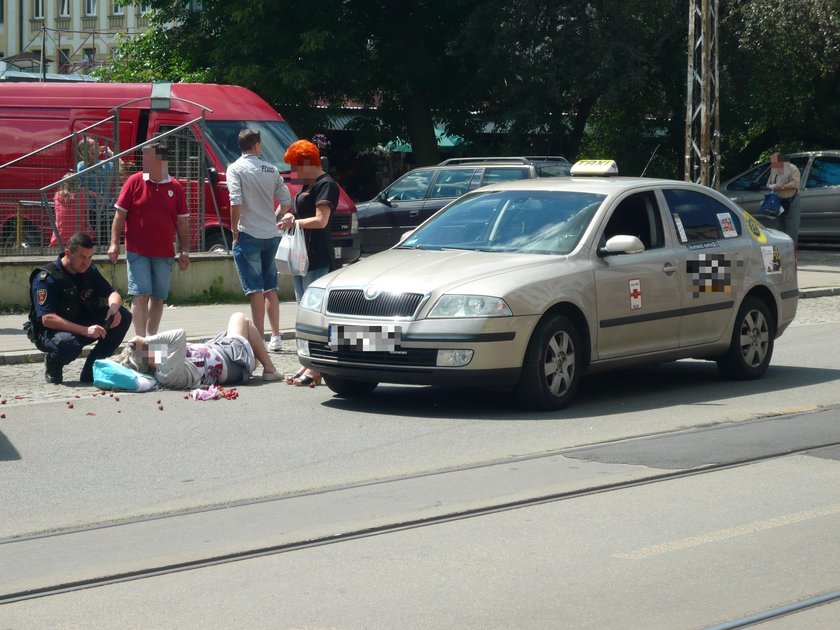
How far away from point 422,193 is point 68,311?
443 inches

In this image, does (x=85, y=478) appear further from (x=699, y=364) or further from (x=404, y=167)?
(x=404, y=167)

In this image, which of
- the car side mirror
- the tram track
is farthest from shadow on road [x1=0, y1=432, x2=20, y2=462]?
the car side mirror

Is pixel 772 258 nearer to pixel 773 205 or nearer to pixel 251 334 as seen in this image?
pixel 251 334

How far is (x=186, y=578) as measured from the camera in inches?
209

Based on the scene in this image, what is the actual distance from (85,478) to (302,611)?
8.98 ft

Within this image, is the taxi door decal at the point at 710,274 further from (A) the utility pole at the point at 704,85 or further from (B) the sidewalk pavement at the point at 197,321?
(A) the utility pole at the point at 704,85

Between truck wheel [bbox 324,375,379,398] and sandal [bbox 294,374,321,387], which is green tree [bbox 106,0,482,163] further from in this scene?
truck wheel [bbox 324,375,379,398]

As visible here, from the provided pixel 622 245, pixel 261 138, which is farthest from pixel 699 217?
pixel 261 138

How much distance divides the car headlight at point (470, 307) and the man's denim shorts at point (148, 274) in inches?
138

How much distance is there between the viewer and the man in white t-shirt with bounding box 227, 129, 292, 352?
11.6m

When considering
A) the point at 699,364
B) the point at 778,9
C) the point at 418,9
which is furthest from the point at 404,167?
the point at 699,364

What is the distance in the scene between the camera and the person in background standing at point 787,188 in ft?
71.8

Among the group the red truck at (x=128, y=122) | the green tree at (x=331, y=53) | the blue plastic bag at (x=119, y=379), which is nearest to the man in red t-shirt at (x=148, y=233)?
the blue plastic bag at (x=119, y=379)

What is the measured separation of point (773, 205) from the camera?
21.7 meters
